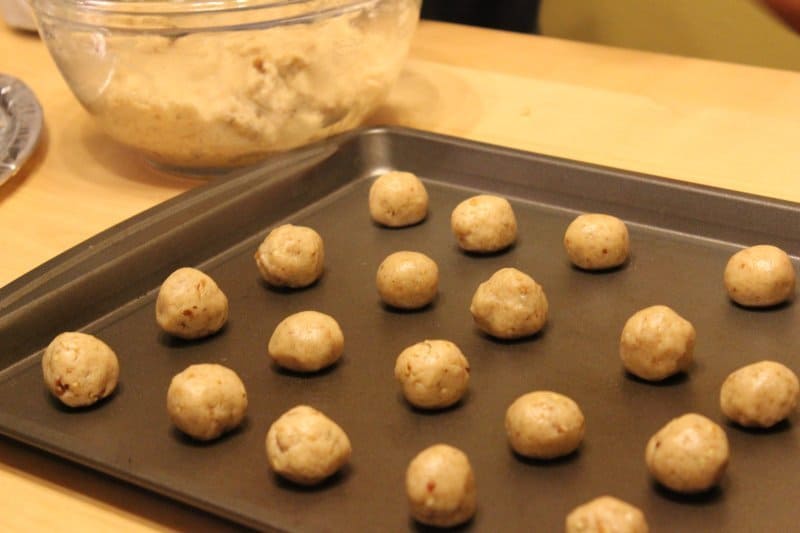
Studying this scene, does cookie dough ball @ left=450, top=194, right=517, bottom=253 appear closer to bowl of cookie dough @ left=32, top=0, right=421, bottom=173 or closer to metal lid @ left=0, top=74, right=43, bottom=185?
bowl of cookie dough @ left=32, top=0, right=421, bottom=173

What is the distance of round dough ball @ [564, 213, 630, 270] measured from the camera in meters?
1.24

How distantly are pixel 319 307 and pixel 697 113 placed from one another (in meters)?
0.83

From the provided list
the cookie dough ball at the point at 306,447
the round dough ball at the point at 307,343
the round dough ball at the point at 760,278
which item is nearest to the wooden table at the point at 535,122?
the round dough ball at the point at 760,278

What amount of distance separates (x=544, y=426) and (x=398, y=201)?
0.53 meters

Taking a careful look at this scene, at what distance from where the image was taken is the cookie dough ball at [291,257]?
1.25 metres

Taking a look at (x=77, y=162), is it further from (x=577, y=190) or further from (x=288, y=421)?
(x=288, y=421)

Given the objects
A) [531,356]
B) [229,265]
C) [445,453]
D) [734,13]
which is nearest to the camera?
[445,453]

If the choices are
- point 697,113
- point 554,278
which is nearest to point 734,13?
point 697,113

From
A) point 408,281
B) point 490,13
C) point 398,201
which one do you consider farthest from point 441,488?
point 490,13

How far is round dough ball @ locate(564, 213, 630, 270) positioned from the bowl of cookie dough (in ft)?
1.62

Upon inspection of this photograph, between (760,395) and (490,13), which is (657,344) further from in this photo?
(490,13)

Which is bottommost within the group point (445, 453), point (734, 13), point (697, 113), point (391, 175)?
point (734, 13)

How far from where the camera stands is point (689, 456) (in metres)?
0.87

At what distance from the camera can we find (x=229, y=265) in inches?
53.1
